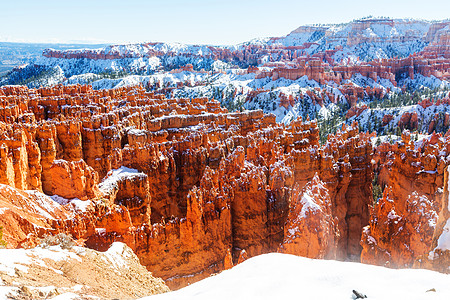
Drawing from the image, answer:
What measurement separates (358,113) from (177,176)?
53080 millimetres

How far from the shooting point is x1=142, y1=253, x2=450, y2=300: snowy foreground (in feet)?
17.8

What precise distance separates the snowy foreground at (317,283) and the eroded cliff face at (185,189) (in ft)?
15.6

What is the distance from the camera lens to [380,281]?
5812 millimetres

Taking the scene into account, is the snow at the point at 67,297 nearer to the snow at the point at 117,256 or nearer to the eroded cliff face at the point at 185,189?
the snow at the point at 117,256

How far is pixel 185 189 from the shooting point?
23391 mm

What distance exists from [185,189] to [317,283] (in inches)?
705

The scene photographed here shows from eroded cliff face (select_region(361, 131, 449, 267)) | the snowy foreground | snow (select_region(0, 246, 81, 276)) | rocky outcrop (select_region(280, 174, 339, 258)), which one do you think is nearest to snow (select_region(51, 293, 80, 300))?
snow (select_region(0, 246, 81, 276))

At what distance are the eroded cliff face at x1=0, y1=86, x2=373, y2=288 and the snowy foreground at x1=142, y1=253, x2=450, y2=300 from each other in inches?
187

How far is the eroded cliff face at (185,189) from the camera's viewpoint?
12328mm

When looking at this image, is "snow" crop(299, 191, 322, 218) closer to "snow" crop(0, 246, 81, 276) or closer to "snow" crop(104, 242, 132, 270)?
"snow" crop(104, 242, 132, 270)

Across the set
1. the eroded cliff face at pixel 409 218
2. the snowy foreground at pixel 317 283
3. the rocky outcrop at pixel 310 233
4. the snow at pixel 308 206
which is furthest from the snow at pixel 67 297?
the eroded cliff face at pixel 409 218

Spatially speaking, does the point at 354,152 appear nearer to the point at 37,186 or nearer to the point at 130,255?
the point at 130,255

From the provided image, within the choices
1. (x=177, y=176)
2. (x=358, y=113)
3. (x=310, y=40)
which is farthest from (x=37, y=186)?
(x=310, y=40)

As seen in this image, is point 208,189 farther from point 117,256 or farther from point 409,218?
point 409,218
